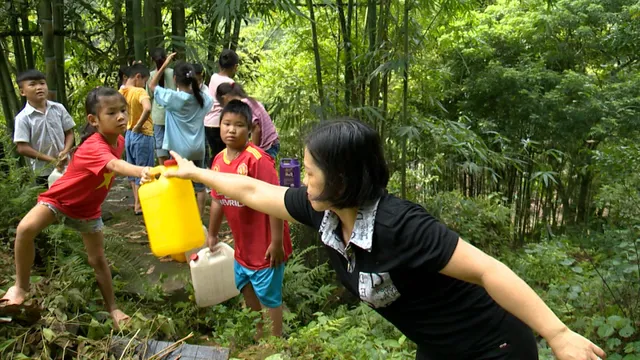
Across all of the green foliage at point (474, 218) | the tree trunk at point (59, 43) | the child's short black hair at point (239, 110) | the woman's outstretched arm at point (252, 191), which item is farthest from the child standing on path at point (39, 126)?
the green foliage at point (474, 218)

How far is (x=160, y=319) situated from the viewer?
110 inches

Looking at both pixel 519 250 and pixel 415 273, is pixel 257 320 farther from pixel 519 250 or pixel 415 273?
pixel 519 250

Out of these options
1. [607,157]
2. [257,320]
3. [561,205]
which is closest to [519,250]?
[607,157]

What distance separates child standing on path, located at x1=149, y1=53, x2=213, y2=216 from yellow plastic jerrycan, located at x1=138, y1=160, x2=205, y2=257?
1735mm

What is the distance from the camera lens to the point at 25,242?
8.48 ft

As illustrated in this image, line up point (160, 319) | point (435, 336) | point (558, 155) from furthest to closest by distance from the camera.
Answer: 1. point (558, 155)
2. point (160, 319)
3. point (435, 336)

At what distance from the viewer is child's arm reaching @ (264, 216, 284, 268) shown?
258 cm

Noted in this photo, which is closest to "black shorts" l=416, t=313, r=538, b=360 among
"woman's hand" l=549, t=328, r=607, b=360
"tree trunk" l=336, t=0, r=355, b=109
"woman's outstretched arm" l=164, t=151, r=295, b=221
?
"woman's hand" l=549, t=328, r=607, b=360

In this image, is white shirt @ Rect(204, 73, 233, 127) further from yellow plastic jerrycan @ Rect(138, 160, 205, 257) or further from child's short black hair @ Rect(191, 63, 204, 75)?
yellow plastic jerrycan @ Rect(138, 160, 205, 257)

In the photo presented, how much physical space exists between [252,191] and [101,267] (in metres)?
1.50

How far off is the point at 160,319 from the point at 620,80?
7226mm

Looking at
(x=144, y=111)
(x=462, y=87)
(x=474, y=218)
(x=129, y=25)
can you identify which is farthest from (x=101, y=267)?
(x=462, y=87)

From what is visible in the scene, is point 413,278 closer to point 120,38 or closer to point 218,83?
point 218,83

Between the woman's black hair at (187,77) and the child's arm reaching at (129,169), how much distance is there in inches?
64.9
